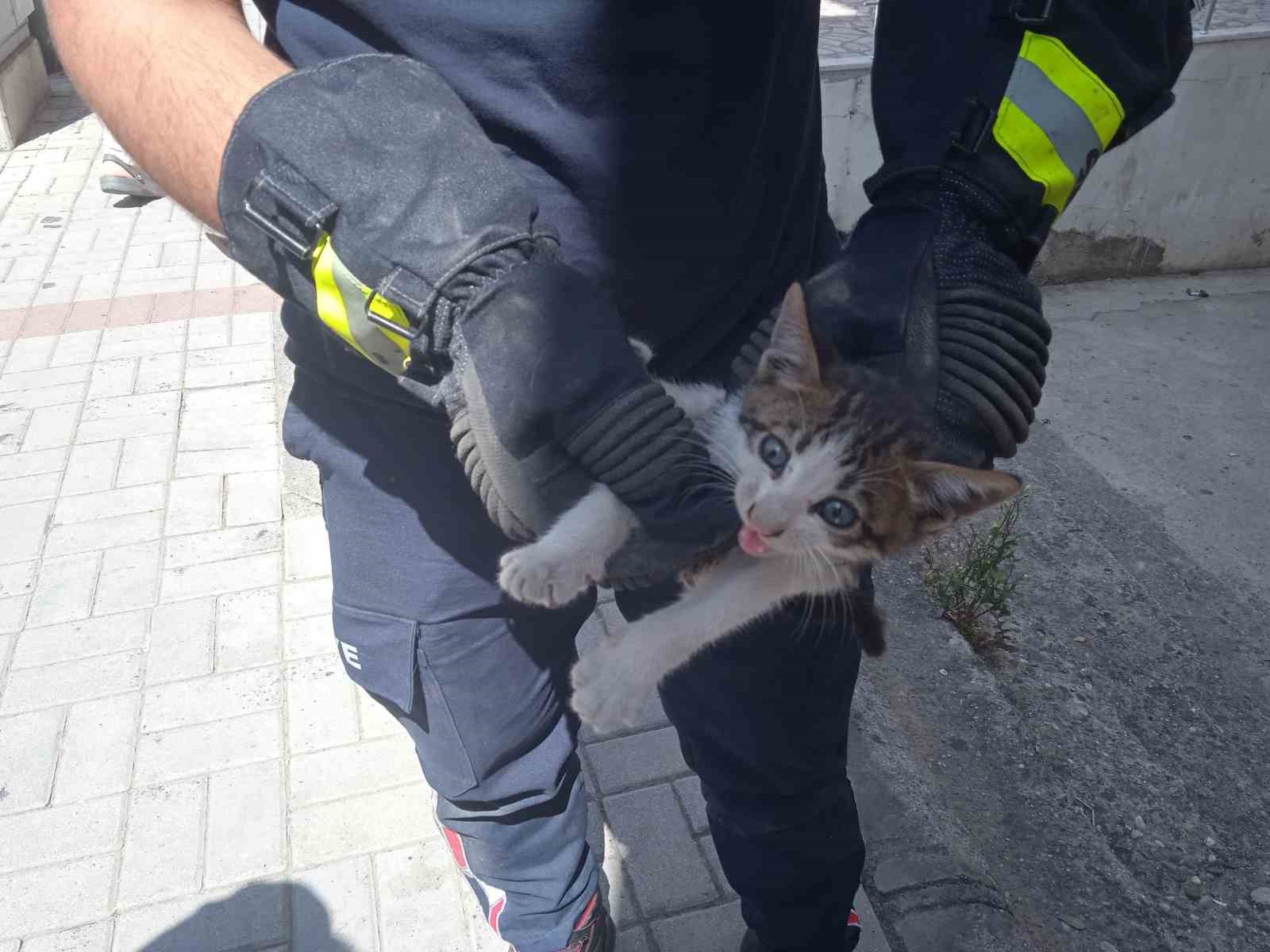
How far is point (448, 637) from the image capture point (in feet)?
7.06

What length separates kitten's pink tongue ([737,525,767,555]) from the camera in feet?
6.47

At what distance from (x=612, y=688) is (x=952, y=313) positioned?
1.02m

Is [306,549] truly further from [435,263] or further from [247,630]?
[435,263]

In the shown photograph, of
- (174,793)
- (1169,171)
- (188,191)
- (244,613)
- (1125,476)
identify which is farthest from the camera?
(1169,171)

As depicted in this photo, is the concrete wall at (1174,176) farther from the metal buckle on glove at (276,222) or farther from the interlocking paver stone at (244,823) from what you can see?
the metal buckle on glove at (276,222)

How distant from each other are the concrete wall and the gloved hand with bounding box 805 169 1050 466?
431 cm

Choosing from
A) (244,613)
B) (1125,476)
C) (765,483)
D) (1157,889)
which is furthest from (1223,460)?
(244,613)

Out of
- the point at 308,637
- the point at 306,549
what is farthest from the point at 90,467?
the point at 308,637

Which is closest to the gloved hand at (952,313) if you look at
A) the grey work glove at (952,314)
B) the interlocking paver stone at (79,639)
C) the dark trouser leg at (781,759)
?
the grey work glove at (952,314)

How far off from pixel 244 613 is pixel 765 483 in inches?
110

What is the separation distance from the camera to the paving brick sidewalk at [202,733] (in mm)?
2922

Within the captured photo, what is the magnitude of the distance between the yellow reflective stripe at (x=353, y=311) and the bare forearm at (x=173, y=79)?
0.25 m

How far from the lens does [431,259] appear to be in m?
1.58

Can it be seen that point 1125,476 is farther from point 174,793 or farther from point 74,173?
point 74,173
